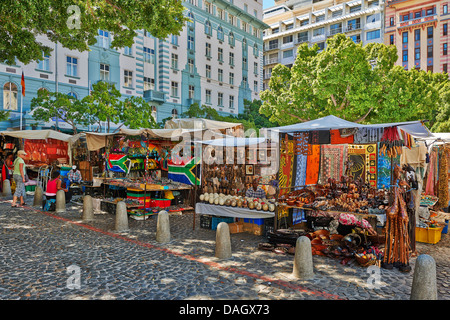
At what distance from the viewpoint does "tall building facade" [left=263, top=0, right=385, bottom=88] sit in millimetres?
52219

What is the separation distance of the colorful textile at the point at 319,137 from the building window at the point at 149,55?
27.8m

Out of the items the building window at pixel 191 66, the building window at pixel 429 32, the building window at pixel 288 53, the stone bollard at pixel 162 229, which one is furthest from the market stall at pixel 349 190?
the building window at pixel 288 53

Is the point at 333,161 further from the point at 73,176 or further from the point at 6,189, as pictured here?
the point at 6,189

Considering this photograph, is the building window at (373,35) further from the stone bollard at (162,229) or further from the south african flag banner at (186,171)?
the stone bollard at (162,229)

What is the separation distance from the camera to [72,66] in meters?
26.4

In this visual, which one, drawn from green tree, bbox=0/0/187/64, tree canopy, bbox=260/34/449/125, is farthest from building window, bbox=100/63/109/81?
green tree, bbox=0/0/187/64

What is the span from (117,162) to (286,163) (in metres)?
7.46

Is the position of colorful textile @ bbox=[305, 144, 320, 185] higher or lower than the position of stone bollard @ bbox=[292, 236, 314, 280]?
higher

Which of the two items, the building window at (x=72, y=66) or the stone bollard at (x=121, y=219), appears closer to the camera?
the stone bollard at (x=121, y=219)

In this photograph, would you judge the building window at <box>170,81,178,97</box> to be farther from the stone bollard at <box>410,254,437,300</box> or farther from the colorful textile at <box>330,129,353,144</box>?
the stone bollard at <box>410,254,437,300</box>

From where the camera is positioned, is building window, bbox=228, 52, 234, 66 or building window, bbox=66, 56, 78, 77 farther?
building window, bbox=228, 52, 234, 66

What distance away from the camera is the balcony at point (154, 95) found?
103 feet

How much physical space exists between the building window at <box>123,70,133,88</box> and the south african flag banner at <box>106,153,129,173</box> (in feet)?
61.5

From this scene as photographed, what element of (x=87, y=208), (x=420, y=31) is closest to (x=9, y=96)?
(x=87, y=208)
